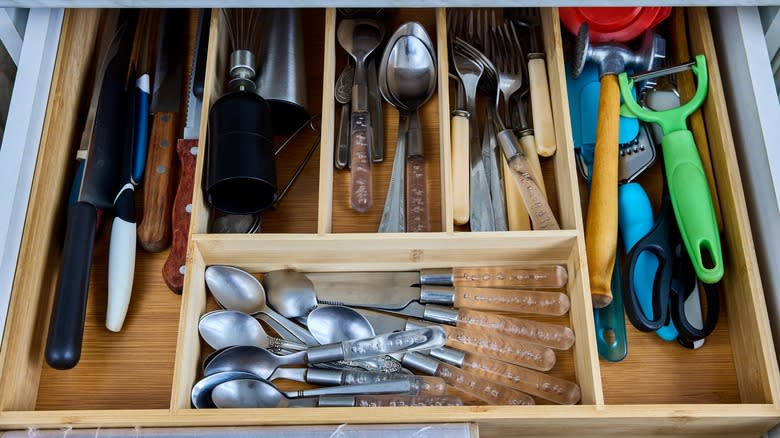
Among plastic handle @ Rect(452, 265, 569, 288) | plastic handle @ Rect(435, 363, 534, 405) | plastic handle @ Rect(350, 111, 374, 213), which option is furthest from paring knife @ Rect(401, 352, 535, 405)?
plastic handle @ Rect(350, 111, 374, 213)

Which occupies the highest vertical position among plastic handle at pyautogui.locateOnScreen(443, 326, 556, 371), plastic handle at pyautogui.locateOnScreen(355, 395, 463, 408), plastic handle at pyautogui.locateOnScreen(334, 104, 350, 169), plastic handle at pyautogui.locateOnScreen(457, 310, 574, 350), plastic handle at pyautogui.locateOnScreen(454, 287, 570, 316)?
plastic handle at pyautogui.locateOnScreen(334, 104, 350, 169)

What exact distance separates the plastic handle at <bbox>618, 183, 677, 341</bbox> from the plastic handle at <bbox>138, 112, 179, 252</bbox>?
22.9 inches

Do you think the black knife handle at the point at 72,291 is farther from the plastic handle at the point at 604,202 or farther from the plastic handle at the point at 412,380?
the plastic handle at the point at 604,202

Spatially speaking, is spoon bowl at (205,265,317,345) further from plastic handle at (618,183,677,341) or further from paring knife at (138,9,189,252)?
plastic handle at (618,183,677,341)

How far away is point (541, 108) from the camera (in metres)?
1.08

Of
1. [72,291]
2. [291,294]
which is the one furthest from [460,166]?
[72,291]

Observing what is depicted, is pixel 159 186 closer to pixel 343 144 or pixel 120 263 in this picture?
pixel 120 263

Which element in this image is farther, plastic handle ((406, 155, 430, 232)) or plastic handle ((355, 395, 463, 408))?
plastic handle ((406, 155, 430, 232))

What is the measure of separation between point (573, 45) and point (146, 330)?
699mm

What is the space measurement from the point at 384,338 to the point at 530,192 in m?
0.26

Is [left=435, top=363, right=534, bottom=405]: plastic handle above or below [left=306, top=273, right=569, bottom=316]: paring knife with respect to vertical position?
below

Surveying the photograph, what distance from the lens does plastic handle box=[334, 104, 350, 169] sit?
42.5 inches

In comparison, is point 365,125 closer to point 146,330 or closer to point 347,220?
point 347,220

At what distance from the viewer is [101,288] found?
101cm
